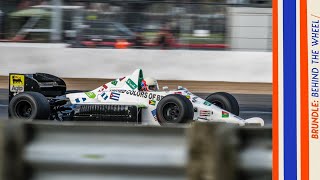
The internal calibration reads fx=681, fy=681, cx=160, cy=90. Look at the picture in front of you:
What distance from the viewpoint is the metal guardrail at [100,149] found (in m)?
2.62

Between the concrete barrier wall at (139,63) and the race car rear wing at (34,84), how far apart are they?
6.49 feet

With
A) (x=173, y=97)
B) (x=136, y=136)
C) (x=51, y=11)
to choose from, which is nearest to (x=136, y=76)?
(x=173, y=97)

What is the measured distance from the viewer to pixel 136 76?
395 inches

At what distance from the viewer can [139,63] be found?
42.2 feet

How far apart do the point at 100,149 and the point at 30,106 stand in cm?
758

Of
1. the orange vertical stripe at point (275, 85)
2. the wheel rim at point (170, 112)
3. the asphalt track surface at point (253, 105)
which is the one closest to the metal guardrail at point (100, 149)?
the orange vertical stripe at point (275, 85)

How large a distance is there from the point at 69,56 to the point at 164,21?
1.93m

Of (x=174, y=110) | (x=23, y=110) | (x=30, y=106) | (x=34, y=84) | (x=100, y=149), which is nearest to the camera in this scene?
(x=100, y=149)

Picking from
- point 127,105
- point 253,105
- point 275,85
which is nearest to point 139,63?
point 253,105
